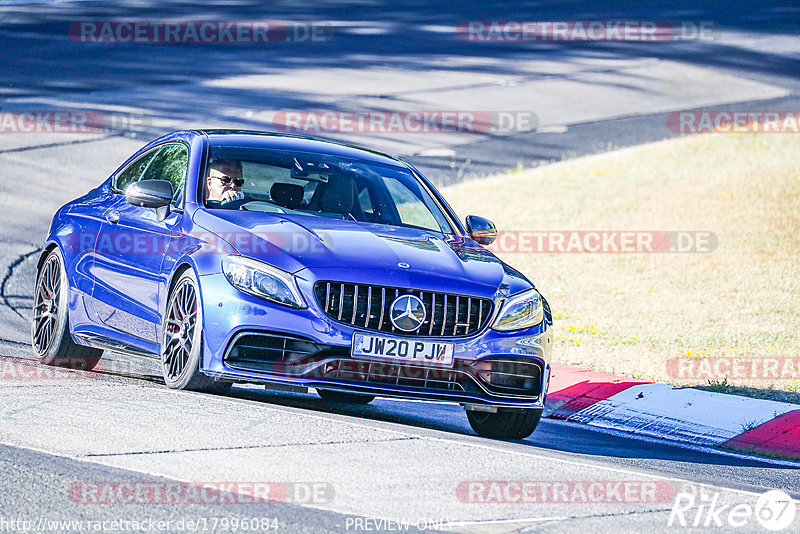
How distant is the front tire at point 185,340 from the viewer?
24.2ft

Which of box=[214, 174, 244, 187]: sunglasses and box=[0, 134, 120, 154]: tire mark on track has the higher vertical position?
box=[0, 134, 120, 154]: tire mark on track

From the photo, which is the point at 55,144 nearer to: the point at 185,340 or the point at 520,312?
the point at 185,340

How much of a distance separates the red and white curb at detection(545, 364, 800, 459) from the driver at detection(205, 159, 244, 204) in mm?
3014

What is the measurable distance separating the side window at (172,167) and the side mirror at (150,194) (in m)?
0.17

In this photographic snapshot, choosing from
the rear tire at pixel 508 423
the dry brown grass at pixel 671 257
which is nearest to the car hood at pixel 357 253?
the rear tire at pixel 508 423

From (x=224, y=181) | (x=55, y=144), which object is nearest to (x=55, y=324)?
(x=224, y=181)

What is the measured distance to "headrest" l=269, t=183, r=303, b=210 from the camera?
8.36 metres

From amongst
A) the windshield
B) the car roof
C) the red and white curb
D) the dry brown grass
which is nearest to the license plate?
the windshield

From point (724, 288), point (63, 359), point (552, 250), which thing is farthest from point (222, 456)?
point (552, 250)

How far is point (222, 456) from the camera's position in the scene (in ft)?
20.1

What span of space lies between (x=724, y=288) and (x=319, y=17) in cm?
2286

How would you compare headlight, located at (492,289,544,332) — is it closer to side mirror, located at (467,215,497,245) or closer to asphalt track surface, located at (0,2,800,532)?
asphalt track surface, located at (0,2,800,532)

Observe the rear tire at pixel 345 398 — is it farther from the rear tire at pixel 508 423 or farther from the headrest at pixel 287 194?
the headrest at pixel 287 194

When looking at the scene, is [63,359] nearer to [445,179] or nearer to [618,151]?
[445,179]
